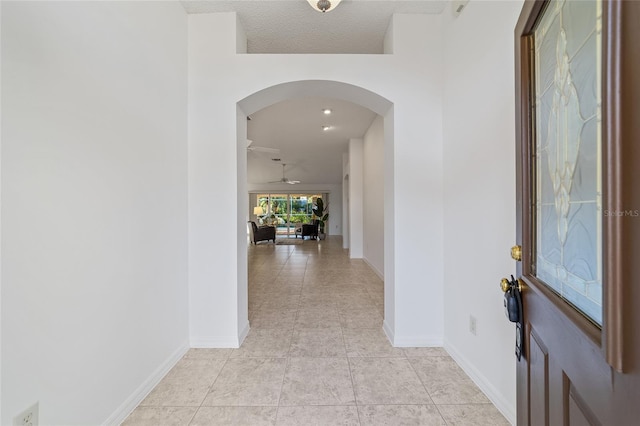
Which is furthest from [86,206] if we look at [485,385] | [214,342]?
[485,385]

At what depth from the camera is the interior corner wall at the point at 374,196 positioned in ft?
15.0

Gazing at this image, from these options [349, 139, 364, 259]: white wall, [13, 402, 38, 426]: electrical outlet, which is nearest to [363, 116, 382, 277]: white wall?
[349, 139, 364, 259]: white wall

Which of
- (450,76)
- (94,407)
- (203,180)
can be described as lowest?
(94,407)

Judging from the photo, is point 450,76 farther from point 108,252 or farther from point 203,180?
point 108,252

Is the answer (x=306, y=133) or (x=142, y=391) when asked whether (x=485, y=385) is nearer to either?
(x=142, y=391)

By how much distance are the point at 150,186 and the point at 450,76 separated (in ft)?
7.62

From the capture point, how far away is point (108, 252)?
4.66ft

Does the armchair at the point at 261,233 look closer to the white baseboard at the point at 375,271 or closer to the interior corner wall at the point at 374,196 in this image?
the interior corner wall at the point at 374,196

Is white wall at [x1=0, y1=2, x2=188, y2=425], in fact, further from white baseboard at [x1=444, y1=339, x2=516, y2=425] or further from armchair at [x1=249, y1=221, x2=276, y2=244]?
armchair at [x1=249, y1=221, x2=276, y2=244]

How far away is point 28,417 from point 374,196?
475 centimetres

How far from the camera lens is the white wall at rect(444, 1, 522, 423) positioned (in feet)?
4.91

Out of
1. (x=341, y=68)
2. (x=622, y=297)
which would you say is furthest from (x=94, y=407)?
(x=341, y=68)

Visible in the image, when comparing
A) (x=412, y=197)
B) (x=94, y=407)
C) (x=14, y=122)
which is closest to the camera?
(x=14, y=122)

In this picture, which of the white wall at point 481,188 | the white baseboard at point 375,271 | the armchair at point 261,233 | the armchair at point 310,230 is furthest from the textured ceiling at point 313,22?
the armchair at point 310,230
